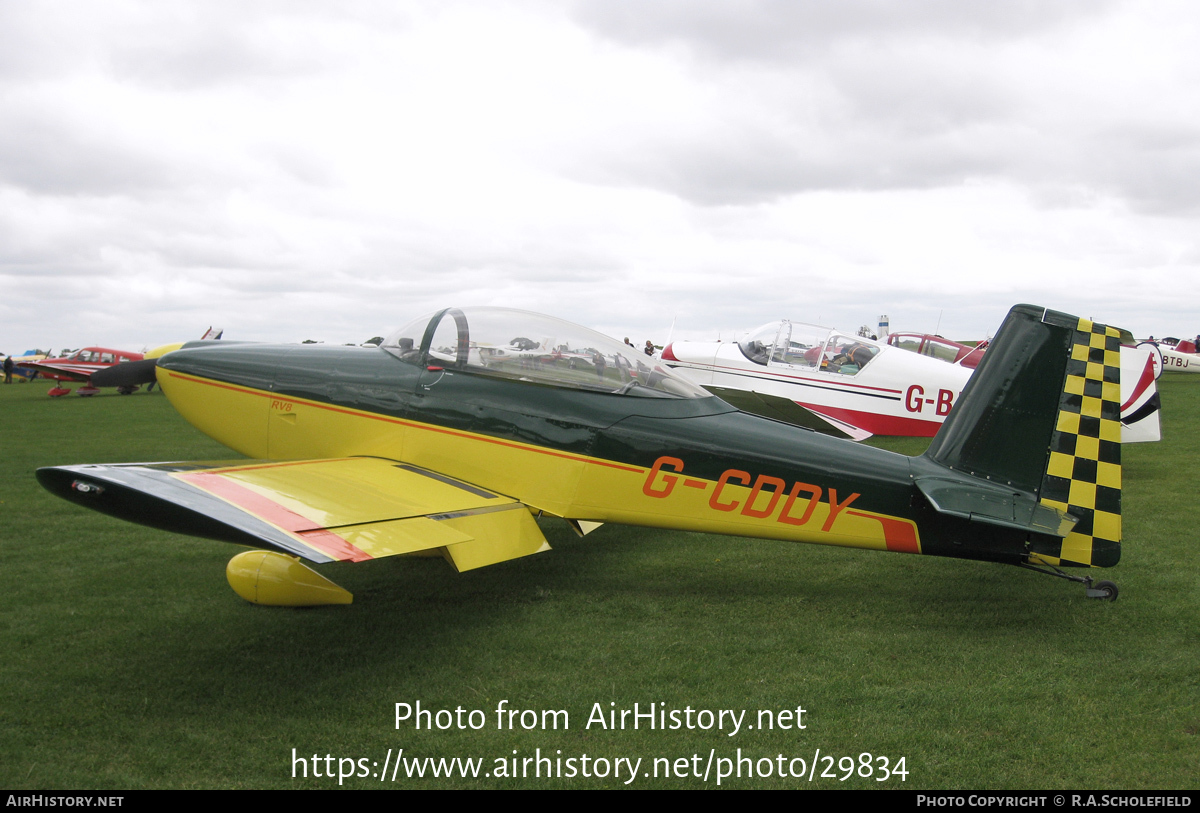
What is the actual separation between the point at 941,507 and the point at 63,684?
4428 mm

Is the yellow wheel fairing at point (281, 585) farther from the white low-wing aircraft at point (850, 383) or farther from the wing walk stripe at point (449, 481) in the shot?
the white low-wing aircraft at point (850, 383)

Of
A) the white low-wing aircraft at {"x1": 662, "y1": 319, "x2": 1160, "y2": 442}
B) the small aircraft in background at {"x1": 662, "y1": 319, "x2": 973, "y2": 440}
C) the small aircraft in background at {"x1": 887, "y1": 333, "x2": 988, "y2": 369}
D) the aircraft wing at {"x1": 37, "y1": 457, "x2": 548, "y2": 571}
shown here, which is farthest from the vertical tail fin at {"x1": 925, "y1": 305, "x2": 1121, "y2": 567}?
the small aircraft in background at {"x1": 887, "y1": 333, "x2": 988, "y2": 369}

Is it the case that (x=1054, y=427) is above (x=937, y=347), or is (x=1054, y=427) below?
below

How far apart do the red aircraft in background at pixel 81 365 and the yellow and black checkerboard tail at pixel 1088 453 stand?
75.1 ft

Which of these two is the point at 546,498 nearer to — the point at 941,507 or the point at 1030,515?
the point at 941,507

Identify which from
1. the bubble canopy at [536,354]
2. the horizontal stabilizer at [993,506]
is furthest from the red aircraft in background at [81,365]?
the horizontal stabilizer at [993,506]

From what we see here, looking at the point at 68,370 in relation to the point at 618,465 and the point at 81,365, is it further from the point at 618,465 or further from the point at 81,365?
the point at 618,465

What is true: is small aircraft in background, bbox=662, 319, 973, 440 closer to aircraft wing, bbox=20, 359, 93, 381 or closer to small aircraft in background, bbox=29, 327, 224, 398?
small aircraft in background, bbox=29, 327, 224, 398

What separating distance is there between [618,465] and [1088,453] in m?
2.69

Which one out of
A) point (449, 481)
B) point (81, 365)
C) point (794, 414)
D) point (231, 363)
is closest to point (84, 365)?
point (81, 365)

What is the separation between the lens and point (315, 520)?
144 inches

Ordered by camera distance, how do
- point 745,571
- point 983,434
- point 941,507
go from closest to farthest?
point 941,507 < point 983,434 < point 745,571

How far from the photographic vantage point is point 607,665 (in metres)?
3.76

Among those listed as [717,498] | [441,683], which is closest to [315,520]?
[441,683]
